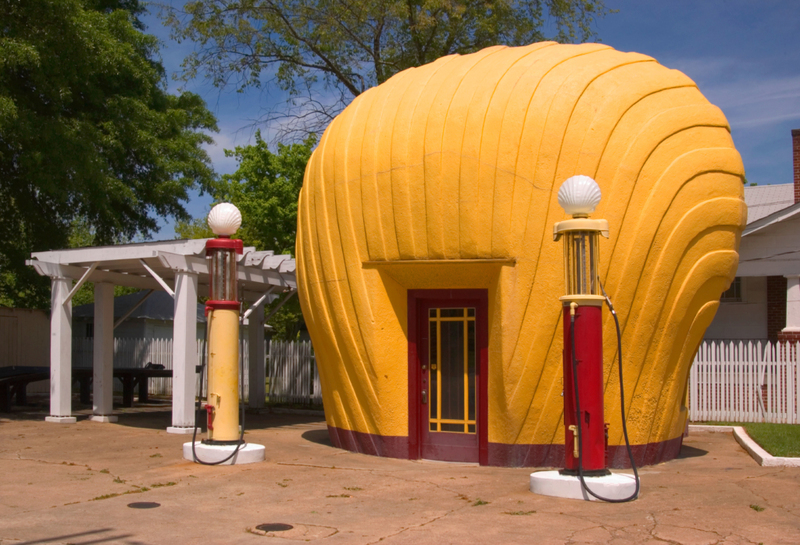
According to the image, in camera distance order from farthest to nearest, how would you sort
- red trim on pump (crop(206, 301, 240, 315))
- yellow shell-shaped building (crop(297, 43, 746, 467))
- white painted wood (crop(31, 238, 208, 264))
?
white painted wood (crop(31, 238, 208, 264)), red trim on pump (crop(206, 301, 240, 315)), yellow shell-shaped building (crop(297, 43, 746, 467))

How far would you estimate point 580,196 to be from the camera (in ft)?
23.8

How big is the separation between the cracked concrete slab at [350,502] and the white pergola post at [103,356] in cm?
314

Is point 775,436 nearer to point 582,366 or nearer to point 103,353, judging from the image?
point 582,366

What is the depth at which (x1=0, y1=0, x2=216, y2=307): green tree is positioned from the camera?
1435 cm

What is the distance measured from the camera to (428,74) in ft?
32.9

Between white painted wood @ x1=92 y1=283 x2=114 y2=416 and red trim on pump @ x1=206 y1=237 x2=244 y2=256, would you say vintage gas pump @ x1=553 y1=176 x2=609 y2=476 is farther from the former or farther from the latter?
white painted wood @ x1=92 y1=283 x2=114 y2=416

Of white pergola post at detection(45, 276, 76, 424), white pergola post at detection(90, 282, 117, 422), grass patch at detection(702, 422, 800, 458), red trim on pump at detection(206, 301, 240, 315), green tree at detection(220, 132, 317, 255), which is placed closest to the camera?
red trim on pump at detection(206, 301, 240, 315)

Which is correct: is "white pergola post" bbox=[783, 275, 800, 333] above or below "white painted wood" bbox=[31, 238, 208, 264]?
below

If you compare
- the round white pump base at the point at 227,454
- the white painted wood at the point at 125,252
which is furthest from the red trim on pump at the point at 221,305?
the white painted wood at the point at 125,252

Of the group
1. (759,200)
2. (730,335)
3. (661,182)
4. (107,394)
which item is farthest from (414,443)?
(759,200)

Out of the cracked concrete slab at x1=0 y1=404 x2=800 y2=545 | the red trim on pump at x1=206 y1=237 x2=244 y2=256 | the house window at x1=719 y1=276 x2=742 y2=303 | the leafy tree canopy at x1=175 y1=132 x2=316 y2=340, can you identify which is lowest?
the cracked concrete slab at x1=0 y1=404 x2=800 y2=545

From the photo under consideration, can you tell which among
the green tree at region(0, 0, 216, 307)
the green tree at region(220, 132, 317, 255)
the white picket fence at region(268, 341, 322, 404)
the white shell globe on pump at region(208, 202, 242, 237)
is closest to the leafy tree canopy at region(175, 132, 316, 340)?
the green tree at region(220, 132, 317, 255)

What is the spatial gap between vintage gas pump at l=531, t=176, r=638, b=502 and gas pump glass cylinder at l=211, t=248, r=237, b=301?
4097 mm

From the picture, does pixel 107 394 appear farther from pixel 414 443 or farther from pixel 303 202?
pixel 414 443
